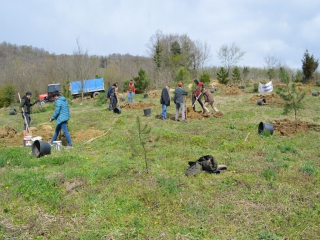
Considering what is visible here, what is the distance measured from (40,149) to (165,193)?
3.95 m

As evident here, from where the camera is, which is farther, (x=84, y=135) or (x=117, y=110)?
(x=117, y=110)

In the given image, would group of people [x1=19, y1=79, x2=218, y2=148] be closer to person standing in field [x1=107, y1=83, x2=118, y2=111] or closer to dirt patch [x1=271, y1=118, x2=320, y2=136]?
person standing in field [x1=107, y1=83, x2=118, y2=111]

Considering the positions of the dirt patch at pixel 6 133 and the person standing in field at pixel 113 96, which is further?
the person standing in field at pixel 113 96

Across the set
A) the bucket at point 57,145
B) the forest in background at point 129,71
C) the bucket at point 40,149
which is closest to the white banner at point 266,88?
the forest in background at point 129,71

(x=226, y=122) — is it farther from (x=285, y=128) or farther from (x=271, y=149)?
(x=271, y=149)

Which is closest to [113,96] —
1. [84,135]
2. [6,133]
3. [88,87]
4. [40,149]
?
[84,135]

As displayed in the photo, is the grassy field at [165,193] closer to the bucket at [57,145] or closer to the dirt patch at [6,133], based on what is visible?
the bucket at [57,145]

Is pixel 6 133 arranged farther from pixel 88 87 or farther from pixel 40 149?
pixel 88 87

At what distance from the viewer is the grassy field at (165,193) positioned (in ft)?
12.6

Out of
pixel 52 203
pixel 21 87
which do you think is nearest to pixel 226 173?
pixel 52 203

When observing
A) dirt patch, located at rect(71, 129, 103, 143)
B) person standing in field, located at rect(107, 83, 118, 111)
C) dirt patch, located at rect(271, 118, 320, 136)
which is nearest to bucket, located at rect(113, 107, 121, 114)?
person standing in field, located at rect(107, 83, 118, 111)

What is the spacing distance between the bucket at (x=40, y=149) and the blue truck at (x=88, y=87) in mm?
21654

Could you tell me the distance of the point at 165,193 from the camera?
4.71m

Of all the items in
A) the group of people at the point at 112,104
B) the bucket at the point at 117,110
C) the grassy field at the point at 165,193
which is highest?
the group of people at the point at 112,104
